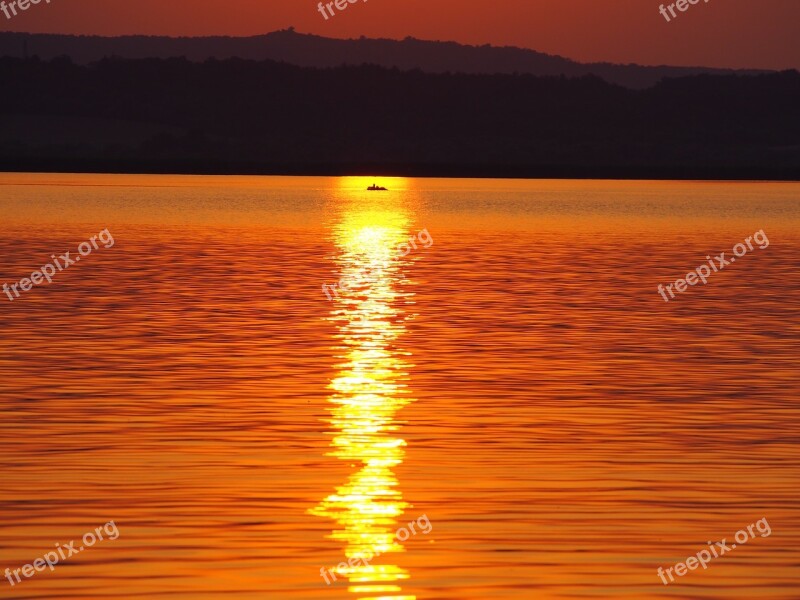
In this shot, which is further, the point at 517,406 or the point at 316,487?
the point at 517,406

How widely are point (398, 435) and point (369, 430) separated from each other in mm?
600

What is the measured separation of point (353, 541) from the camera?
14859 millimetres

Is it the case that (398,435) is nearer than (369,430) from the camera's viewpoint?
Yes

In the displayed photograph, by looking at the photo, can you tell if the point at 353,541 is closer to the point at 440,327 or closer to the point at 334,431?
the point at 334,431

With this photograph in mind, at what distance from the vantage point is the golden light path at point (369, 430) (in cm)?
1417

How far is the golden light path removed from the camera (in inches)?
558

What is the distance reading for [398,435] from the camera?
2011cm

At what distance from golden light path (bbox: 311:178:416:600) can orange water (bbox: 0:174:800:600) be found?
55 mm

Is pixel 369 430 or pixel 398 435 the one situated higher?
pixel 369 430

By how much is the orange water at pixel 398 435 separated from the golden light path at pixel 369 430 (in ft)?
0.18

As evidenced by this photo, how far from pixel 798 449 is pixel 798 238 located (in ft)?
183

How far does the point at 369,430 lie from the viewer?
67.6 ft

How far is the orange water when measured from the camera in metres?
14.1

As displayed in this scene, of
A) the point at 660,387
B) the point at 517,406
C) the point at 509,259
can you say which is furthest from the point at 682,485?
the point at 509,259
